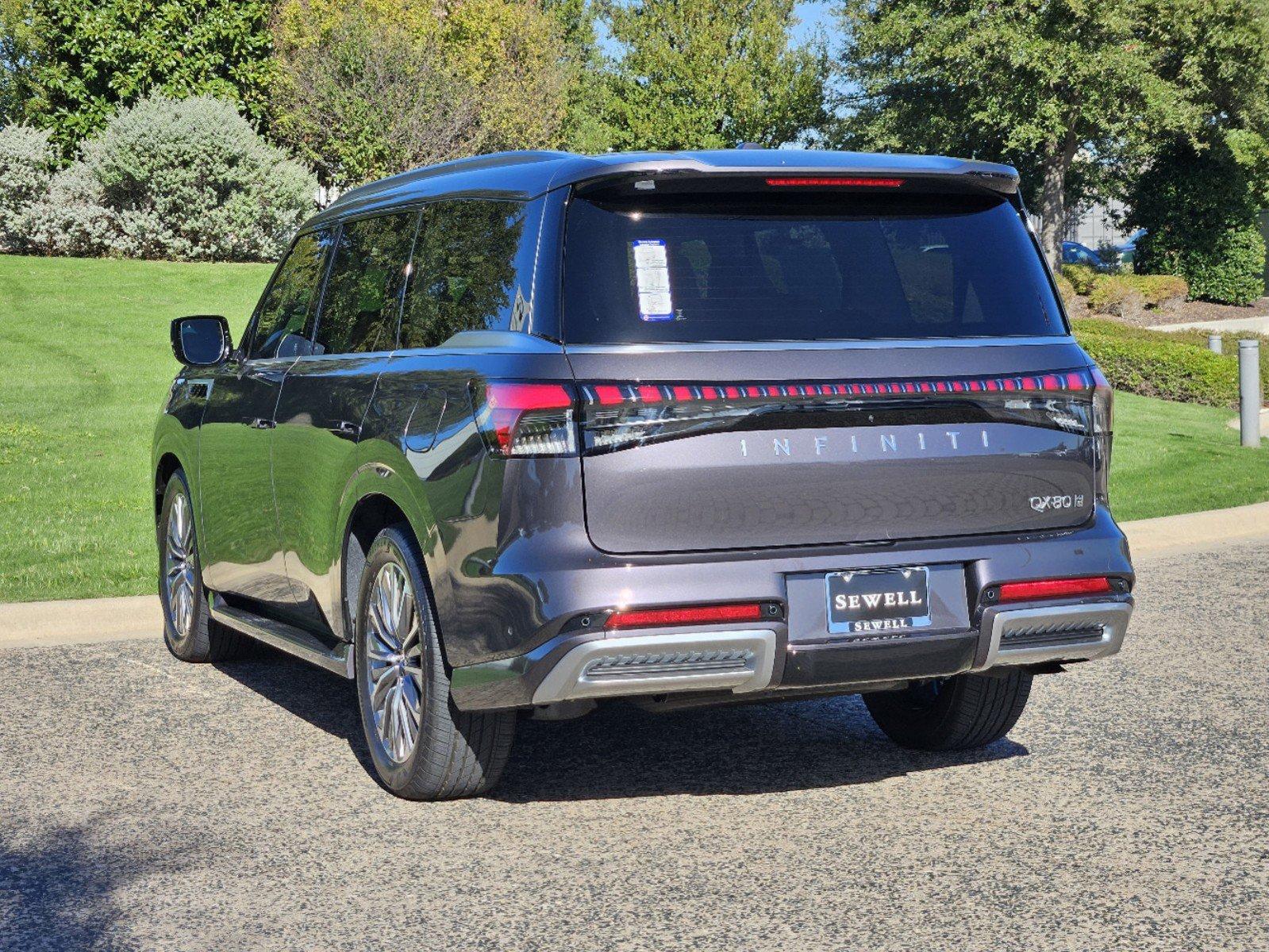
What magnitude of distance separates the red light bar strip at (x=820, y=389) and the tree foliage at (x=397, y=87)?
30.3 metres

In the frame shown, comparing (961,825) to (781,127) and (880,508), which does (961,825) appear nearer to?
(880,508)

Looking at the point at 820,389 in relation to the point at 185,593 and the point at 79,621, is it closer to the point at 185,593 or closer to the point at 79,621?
the point at 185,593

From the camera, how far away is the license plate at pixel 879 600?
15.4ft

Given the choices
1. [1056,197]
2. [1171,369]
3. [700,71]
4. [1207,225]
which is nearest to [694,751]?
[1171,369]

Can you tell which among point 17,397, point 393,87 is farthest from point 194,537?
point 393,87

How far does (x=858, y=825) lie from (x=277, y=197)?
27.0 metres

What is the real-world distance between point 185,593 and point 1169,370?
16724 mm

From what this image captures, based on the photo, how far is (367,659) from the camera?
554cm

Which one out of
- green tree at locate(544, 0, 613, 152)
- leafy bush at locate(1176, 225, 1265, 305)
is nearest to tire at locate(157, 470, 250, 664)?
leafy bush at locate(1176, 225, 1265, 305)

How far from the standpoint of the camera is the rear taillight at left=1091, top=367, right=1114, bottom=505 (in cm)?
509

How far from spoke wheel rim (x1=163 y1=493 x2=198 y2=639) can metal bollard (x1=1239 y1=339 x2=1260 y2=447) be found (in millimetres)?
10238

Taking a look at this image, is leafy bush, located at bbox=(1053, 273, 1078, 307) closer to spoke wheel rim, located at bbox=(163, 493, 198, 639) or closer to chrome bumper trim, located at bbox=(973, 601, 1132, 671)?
spoke wheel rim, located at bbox=(163, 493, 198, 639)

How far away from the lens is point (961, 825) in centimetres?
505

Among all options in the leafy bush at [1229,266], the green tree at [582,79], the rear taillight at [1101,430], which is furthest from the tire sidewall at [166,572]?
the green tree at [582,79]
